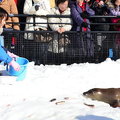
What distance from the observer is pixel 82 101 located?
20.5 feet

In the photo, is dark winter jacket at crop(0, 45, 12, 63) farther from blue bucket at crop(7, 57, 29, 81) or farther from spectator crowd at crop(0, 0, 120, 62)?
spectator crowd at crop(0, 0, 120, 62)

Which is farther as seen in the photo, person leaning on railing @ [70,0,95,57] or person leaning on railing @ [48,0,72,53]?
person leaning on railing @ [48,0,72,53]

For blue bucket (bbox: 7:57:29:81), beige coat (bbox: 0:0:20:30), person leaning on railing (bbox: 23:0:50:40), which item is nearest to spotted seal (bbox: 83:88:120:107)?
blue bucket (bbox: 7:57:29:81)

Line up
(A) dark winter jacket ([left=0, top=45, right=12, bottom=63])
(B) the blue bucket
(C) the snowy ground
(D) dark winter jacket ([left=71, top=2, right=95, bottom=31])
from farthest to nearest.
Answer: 1. (D) dark winter jacket ([left=71, top=2, right=95, bottom=31])
2. (B) the blue bucket
3. (A) dark winter jacket ([left=0, top=45, right=12, bottom=63])
4. (C) the snowy ground

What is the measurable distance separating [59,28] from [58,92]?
2.06 meters

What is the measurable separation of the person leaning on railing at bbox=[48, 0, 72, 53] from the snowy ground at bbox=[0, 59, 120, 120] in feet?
1.36

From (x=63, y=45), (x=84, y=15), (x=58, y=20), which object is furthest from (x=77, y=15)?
(x=63, y=45)

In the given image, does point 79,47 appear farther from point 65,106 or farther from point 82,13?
point 65,106

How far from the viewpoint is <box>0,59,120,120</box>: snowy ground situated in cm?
552

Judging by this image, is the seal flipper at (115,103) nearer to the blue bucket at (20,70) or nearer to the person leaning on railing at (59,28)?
the blue bucket at (20,70)

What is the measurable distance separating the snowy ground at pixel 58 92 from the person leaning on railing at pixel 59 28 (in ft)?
1.36

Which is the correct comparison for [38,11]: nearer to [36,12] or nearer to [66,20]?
[36,12]

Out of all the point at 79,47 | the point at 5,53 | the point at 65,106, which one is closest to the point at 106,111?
the point at 65,106

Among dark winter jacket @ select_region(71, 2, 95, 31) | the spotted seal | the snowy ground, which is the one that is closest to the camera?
the snowy ground
